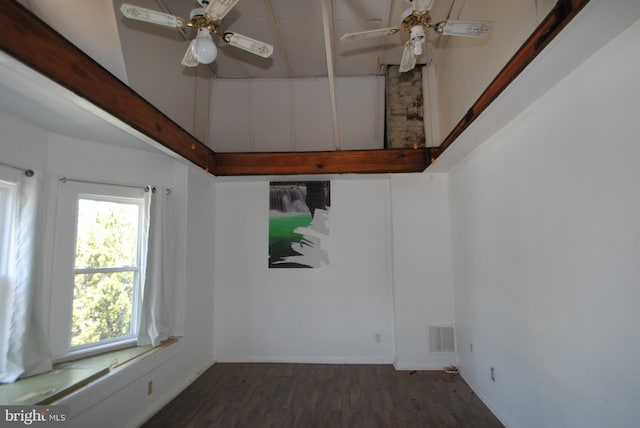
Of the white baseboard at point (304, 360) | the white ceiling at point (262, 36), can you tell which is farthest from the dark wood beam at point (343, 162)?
the white baseboard at point (304, 360)

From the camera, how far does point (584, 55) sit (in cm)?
161

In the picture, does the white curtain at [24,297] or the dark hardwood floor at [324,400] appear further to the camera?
the dark hardwood floor at [324,400]

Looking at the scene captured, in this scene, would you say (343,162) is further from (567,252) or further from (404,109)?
(567,252)

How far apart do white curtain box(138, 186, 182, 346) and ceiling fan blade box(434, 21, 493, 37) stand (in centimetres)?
302

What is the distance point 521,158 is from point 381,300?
2.46 metres

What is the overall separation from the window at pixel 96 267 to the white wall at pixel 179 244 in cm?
12

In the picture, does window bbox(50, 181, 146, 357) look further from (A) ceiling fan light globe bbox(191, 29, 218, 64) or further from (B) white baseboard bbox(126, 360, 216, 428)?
(A) ceiling fan light globe bbox(191, 29, 218, 64)

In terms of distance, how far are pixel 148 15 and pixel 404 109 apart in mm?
3161

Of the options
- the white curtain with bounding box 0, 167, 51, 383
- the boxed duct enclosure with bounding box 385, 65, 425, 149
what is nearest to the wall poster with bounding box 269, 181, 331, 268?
the boxed duct enclosure with bounding box 385, 65, 425, 149

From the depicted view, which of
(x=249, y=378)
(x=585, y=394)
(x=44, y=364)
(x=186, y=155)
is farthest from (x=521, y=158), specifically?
(x=44, y=364)

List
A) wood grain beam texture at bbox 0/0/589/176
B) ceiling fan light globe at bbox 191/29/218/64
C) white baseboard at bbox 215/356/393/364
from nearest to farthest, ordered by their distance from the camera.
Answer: wood grain beam texture at bbox 0/0/589/176
ceiling fan light globe at bbox 191/29/218/64
white baseboard at bbox 215/356/393/364

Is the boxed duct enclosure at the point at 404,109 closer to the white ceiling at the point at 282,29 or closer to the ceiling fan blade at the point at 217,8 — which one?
the white ceiling at the point at 282,29

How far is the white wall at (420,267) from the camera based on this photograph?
3.71 m

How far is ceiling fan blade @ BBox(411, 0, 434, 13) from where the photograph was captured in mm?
1926
